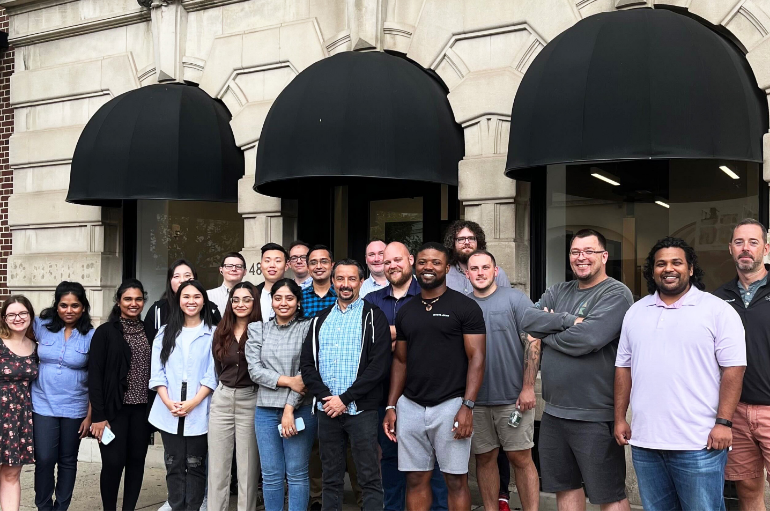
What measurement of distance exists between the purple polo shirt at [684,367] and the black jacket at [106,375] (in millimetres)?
4180

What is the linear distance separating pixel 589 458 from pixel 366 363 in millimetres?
1781

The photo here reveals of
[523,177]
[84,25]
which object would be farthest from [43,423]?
[84,25]

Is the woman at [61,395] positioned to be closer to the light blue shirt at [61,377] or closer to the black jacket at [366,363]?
the light blue shirt at [61,377]

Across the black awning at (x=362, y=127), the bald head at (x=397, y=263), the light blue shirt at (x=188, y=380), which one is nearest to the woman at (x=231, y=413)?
the light blue shirt at (x=188, y=380)

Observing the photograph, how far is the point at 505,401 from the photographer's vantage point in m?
6.54

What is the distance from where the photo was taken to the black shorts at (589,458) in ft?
18.0

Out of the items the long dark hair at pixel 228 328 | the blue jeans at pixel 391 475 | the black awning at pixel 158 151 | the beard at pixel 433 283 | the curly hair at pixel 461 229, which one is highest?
the black awning at pixel 158 151

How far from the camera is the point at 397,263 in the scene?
6.79 metres

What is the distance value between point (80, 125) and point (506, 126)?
6538mm

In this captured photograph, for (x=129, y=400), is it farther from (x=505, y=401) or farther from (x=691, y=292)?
(x=691, y=292)

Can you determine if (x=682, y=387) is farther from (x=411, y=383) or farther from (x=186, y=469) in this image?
(x=186, y=469)

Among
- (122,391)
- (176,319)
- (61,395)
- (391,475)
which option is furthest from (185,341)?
(391,475)

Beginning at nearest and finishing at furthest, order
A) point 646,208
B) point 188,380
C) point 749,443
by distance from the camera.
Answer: point 749,443 < point 188,380 < point 646,208

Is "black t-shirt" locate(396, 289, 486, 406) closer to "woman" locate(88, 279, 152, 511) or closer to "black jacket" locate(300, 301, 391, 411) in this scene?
"black jacket" locate(300, 301, 391, 411)
